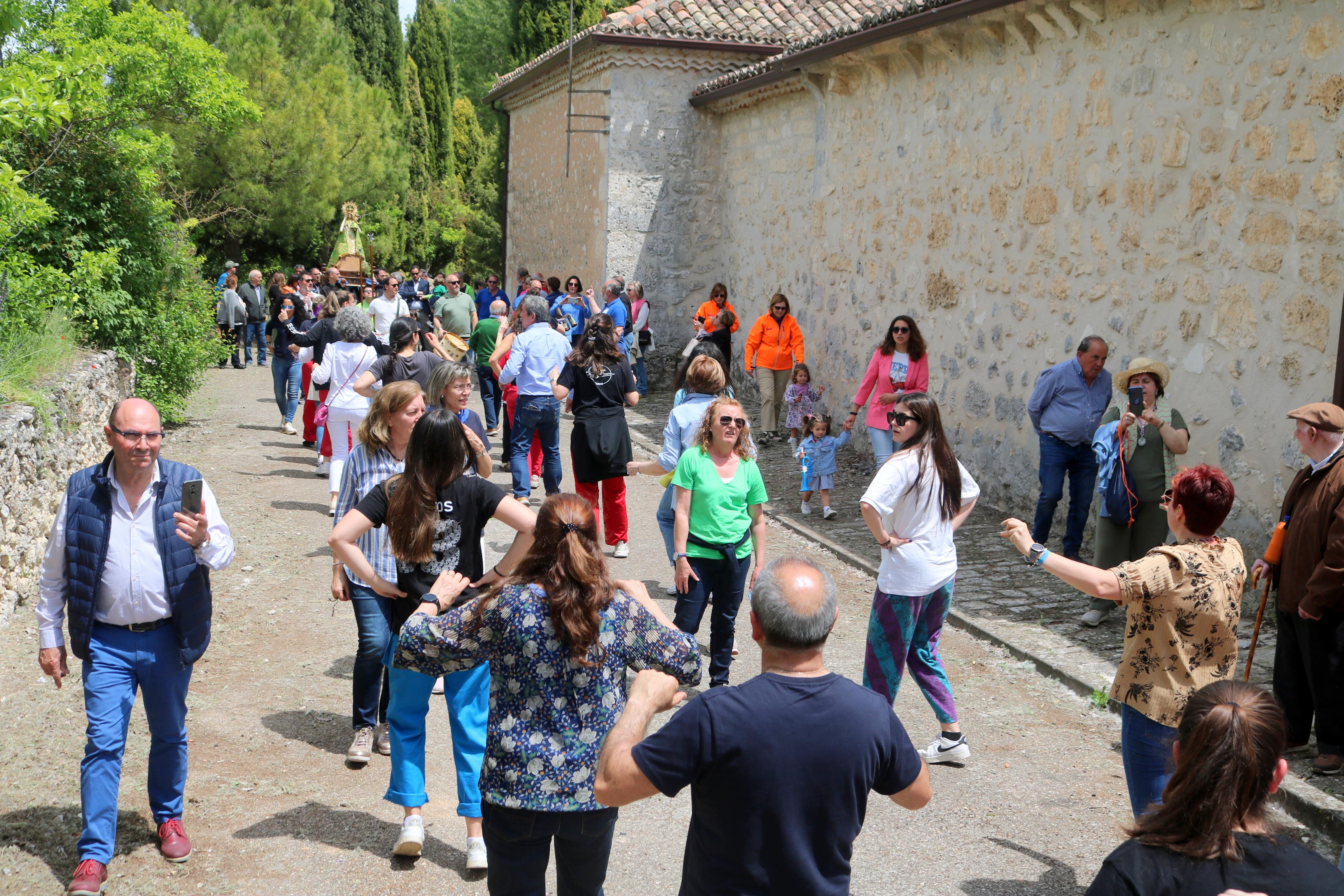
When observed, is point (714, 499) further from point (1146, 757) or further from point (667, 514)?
point (1146, 757)

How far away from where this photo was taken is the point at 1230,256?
7949 mm

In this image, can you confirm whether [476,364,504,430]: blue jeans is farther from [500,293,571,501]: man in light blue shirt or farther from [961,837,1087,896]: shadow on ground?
[961,837,1087,896]: shadow on ground

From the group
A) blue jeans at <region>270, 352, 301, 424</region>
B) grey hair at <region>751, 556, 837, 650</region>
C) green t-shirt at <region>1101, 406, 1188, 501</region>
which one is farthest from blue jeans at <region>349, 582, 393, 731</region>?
blue jeans at <region>270, 352, 301, 424</region>

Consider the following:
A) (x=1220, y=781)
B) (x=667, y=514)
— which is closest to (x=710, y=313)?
(x=667, y=514)

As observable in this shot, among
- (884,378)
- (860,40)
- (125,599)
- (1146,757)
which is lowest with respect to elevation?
(1146,757)

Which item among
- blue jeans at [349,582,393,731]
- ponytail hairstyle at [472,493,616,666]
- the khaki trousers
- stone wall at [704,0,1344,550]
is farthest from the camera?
the khaki trousers

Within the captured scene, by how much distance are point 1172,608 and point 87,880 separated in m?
3.84

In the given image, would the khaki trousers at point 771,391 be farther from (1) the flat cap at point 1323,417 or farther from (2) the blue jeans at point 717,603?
(1) the flat cap at point 1323,417

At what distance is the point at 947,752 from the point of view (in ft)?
17.7

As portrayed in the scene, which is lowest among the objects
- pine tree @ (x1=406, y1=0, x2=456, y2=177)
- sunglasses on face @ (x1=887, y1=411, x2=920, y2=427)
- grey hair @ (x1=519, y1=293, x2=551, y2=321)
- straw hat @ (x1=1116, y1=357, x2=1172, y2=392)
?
sunglasses on face @ (x1=887, y1=411, x2=920, y2=427)

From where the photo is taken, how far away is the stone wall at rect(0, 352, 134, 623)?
6914mm

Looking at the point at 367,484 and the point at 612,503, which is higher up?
the point at 367,484

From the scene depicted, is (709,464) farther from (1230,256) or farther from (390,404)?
(1230,256)

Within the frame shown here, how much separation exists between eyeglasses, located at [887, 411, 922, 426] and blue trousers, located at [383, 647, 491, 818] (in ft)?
7.02
